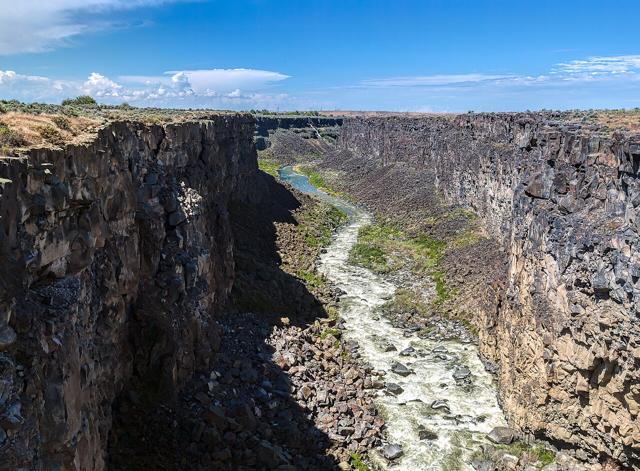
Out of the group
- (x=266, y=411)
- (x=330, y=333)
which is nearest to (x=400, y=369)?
(x=330, y=333)

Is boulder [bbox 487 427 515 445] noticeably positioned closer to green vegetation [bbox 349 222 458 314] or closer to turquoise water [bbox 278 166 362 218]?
green vegetation [bbox 349 222 458 314]

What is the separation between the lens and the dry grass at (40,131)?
1759 centimetres

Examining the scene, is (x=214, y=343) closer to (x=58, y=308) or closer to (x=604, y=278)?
(x=58, y=308)

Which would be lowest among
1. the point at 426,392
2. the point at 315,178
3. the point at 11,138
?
the point at 426,392

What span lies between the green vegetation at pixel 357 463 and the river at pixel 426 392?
38.4 inches

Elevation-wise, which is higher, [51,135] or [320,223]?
[51,135]

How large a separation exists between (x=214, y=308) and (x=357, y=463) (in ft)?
45.2

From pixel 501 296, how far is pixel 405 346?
8.54 metres

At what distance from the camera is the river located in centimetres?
2964

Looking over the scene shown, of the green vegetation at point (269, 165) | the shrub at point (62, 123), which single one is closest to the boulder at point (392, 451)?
the shrub at point (62, 123)

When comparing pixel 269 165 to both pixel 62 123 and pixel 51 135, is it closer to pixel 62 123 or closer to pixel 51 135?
pixel 62 123

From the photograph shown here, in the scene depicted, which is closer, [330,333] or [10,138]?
[10,138]

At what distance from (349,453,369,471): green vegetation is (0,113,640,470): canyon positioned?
489 mm

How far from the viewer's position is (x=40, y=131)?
20.1 meters
